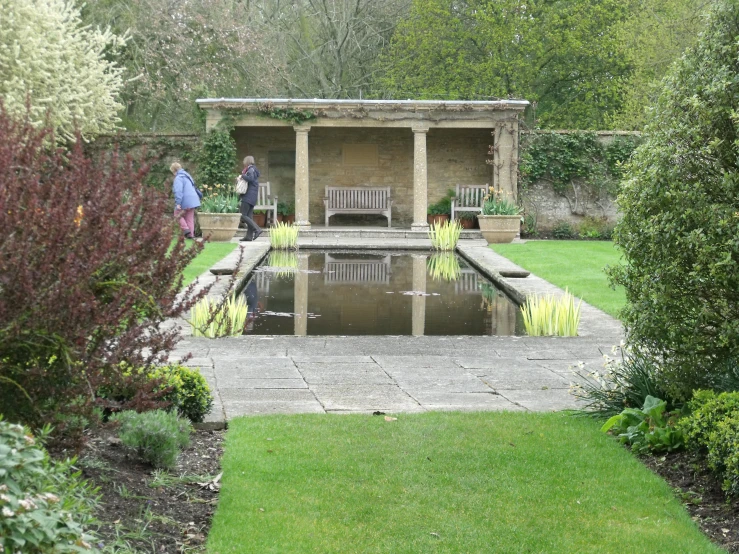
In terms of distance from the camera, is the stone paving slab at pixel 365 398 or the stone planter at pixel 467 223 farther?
the stone planter at pixel 467 223

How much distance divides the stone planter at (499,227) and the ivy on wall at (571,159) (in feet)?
9.63

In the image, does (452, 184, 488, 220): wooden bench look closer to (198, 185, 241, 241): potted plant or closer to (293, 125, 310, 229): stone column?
(293, 125, 310, 229): stone column

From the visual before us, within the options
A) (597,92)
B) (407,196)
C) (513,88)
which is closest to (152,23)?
(407,196)

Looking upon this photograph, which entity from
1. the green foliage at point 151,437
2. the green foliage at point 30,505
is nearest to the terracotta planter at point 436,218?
the green foliage at point 151,437

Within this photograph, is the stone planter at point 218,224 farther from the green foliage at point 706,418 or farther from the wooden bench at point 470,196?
the green foliage at point 706,418

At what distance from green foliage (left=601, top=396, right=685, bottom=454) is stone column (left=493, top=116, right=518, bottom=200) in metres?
17.9

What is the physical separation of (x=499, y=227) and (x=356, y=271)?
221 inches

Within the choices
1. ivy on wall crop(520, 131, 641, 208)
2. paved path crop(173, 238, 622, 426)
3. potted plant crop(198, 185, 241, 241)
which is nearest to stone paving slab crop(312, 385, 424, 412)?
paved path crop(173, 238, 622, 426)

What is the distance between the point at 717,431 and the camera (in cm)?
463

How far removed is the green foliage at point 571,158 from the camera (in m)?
23.6

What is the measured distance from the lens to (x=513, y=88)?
102ft

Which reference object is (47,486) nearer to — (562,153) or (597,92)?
(562,153)

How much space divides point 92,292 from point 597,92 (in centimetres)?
3063

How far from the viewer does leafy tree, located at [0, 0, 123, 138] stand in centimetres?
1925
